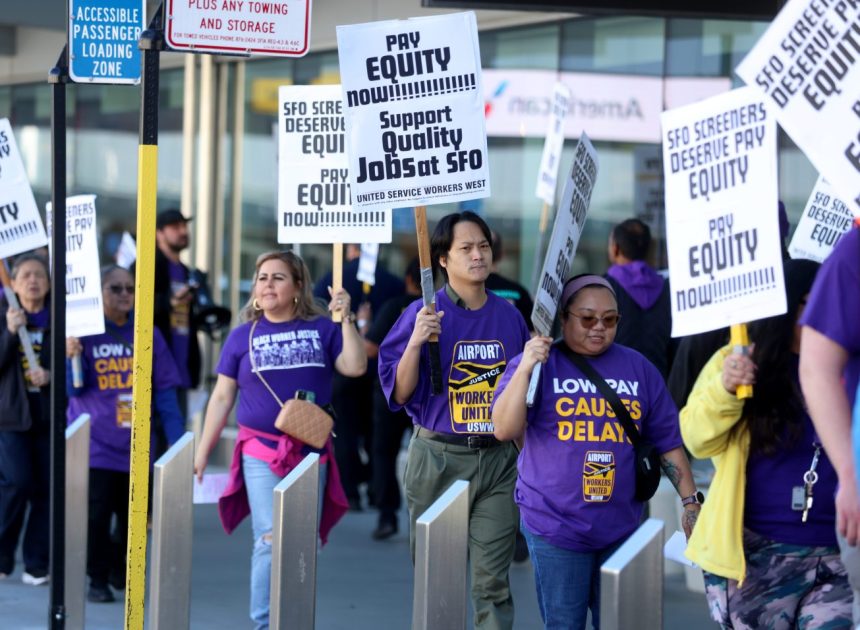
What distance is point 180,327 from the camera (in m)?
11.0

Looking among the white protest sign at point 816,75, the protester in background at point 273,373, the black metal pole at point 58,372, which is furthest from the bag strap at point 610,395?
the black metal pole at point 58,372

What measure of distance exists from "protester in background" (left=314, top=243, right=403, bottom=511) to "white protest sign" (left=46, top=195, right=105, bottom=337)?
3437 mm

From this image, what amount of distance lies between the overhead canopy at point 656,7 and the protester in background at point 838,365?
4619 mm

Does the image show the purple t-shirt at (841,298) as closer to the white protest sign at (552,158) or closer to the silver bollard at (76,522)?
the silver bollard at (76,522)

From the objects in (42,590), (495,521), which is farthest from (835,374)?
(42,590)

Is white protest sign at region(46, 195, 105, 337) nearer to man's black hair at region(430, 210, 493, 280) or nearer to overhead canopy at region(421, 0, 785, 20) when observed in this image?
overhead canopy at region(421, 0, 785, 20)

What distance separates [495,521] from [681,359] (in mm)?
1176

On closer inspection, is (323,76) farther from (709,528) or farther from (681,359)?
(709,528)

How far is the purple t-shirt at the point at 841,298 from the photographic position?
3.92 metres

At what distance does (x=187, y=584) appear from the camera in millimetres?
6148

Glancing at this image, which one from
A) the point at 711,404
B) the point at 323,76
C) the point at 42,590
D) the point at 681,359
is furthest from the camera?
the point at 323,76

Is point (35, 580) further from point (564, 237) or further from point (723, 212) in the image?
point (723, 212)

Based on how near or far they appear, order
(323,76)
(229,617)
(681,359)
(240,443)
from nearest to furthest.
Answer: (681,359) < (240,443) < (229,617) < (323,76)

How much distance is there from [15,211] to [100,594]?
2222 millimetres
